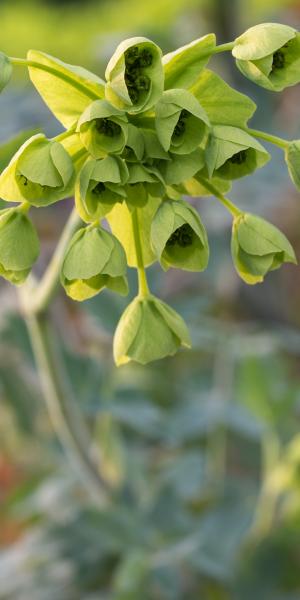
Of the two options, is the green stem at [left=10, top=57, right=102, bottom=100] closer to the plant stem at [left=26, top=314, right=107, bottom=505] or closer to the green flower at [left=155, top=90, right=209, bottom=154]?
the green flower at [left=155, top=90, right=209, bottom=154]

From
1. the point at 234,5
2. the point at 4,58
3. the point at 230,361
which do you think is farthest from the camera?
→ the point at 234,5

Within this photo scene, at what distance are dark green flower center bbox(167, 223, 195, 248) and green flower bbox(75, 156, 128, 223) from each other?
5 centimetres

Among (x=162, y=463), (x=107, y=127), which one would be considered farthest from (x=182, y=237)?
(x=162, y=463)

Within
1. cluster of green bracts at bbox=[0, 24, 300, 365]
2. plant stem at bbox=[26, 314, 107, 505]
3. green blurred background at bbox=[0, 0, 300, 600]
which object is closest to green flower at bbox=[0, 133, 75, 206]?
cluster of green bracts at bbox=[0, 24, 300, 365]

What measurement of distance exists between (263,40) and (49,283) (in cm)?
38

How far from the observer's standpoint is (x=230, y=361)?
1.60 m

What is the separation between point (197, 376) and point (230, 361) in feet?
0.70

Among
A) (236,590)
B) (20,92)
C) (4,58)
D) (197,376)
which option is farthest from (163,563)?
(20,92)

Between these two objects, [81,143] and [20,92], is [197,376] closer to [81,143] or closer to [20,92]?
[20,92]

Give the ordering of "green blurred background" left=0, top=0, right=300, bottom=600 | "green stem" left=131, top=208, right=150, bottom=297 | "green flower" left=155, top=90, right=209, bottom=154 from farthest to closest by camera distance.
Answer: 1. "green blurred background" left=0, top=0, right=300, bottom=600
2. "green stem" left=131, top=208, right=150, bottom=297
3. "green flower" left=155, top=90, right=209, bottom=154

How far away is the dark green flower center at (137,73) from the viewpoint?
723 mm

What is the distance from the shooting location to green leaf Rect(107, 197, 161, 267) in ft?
2.63

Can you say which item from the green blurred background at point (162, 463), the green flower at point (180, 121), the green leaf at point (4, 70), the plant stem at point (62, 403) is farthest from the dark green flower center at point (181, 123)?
the green blurred background at point (162, 463)

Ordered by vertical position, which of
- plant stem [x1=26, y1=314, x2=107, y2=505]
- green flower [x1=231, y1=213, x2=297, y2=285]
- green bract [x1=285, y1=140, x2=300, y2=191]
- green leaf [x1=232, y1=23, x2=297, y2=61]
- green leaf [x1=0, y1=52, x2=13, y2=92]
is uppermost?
green leaf [x1=0, y1=52, x2=13, y2=92]
